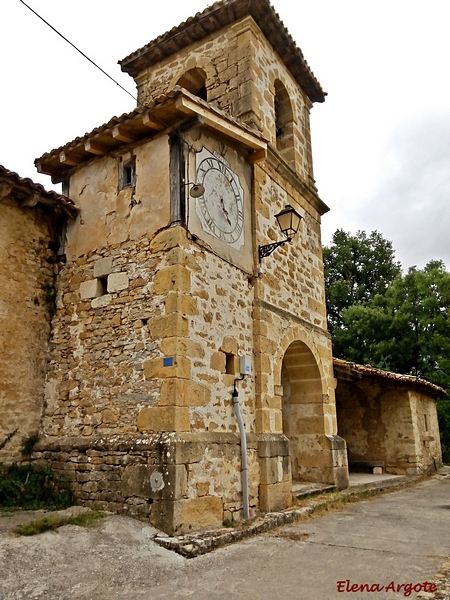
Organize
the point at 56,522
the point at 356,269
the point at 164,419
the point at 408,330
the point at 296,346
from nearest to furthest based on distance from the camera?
1. the point at 56,522
2. the point at 164,419
3. the point at 296,346
4. the point at 408,330
5. the point at 356,269

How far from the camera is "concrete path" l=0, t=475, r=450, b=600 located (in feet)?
13.0

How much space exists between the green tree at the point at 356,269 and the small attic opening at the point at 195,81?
17011 mm

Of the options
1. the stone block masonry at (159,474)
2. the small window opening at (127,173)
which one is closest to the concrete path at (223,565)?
the stone block masonry at (159,474)

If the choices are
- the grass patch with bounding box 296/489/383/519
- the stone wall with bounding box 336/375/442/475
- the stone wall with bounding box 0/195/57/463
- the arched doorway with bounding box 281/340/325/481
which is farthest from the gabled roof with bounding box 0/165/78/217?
the stone wall with bounding box 336/375/442/475

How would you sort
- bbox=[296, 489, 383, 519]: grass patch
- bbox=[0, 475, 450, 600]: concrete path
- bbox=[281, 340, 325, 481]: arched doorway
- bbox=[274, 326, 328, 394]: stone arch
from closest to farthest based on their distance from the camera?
1. bbox=[0, 475, 450, 600]: concrete path
2. bbox=[296, 489, 383, 519]: grass patch
3. bbox=[274, 326, 328, 394]: stone arch
4. bbox=[281, 340, 325, 481]: arched doorway

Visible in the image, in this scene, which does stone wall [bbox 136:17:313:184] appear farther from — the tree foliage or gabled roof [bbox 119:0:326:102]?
the tree foliage

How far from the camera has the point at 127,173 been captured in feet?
24.3

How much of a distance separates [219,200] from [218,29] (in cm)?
431

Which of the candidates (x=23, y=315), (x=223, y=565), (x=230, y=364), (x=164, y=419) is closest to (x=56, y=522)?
(x=164, y=419)

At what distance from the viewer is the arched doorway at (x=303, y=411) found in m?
9.13

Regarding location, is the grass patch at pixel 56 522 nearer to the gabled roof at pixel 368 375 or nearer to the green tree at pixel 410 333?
the gabled roof at pixel 368 375

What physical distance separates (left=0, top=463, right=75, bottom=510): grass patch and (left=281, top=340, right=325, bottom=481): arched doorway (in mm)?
4436

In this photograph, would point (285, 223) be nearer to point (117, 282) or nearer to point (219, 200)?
point (219, 200)

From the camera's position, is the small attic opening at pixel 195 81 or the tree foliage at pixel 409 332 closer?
the small attic opening at pixel 195 81
